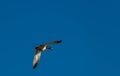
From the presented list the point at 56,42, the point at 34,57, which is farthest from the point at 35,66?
the point at 56,42

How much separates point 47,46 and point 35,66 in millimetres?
4253

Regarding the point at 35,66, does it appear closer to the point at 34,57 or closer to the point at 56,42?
the point at 34,57

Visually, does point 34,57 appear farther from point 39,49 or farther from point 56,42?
point 56,42

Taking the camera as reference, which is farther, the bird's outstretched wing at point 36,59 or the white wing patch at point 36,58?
the white wing patch at point 36,58

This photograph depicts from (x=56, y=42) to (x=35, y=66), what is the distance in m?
7.66

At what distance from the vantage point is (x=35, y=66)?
80250 millimetres

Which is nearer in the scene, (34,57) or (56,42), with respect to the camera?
(56,42)

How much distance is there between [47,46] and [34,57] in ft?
14.1

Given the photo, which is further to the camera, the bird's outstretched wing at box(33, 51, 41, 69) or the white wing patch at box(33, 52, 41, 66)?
the white wing patch at box(33, 52, 41, 66)

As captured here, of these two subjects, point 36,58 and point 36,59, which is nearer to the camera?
point 36,58

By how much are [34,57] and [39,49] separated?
232cm

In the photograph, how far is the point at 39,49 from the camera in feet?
260

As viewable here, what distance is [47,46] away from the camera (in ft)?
255

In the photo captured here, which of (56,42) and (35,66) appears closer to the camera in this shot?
(56,42)
